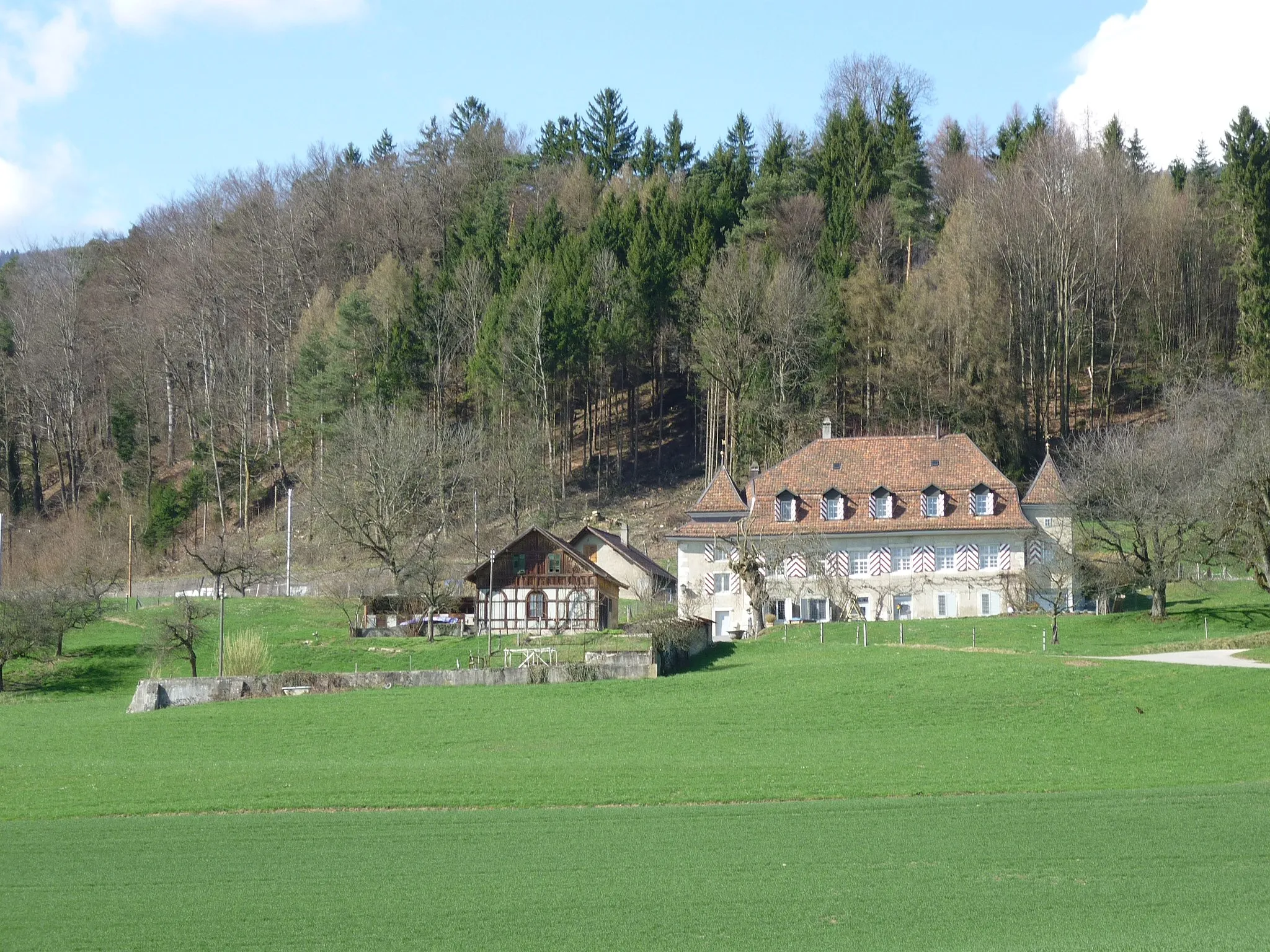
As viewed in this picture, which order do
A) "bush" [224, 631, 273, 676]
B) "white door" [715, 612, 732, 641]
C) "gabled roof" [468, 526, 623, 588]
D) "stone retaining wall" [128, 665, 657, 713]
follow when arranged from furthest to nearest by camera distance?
"gabled roof" [468, 526, 623, 588]
"white door" [715, 612, 732, 641]
"bush" [224, 631, 273, 676]
"stone retaining wall" [128, 665, 657, 713]

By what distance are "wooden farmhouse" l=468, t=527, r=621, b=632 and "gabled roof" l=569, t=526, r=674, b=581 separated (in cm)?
262

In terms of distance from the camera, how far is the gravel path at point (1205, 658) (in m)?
37.4

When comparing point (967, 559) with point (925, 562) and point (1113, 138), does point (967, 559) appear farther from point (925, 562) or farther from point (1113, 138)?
point (1113, 138)

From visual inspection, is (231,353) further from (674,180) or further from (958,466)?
(958,466)

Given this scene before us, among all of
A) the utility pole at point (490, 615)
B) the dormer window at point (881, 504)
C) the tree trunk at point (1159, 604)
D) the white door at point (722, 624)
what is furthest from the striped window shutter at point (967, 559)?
the utility pole at point (490, 615)

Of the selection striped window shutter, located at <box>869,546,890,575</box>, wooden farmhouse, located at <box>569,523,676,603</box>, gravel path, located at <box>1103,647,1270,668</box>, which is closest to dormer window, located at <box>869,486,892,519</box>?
striped window shutter, located at <box>869,546,890,575</box>

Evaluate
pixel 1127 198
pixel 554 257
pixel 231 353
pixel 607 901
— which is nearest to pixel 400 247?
pixel 231 353

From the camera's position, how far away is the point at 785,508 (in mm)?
57438

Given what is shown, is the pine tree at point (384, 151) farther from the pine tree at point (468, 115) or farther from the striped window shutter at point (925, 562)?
the striped window shutter at point (925, 562)

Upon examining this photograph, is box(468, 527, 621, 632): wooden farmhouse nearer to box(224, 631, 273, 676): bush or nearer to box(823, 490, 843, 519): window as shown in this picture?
box(823, 490, 843, 519): window

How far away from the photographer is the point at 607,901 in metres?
17.1

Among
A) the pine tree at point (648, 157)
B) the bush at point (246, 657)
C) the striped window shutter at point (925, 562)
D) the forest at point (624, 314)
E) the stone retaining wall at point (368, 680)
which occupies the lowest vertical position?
the stone retaining wall at point (368, 680)

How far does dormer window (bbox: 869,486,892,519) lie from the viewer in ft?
187

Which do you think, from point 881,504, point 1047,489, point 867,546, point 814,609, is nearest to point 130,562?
point 814,609
